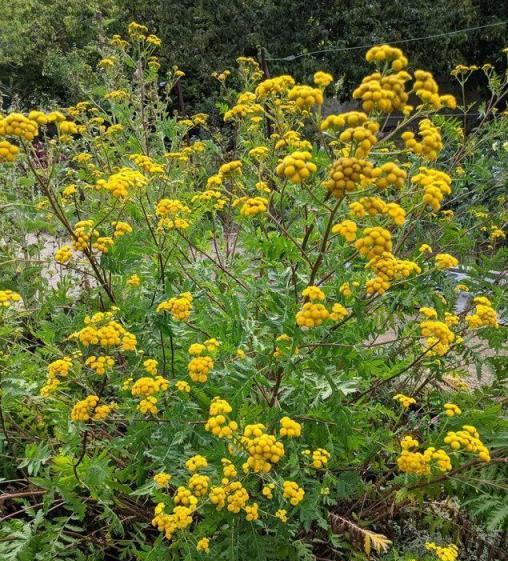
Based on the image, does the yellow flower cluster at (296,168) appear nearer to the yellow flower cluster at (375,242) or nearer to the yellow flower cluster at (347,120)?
the yellow flower cluster at (347,120)

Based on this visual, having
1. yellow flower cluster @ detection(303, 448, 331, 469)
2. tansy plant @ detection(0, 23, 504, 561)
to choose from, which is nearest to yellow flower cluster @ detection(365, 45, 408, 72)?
tansy plant @ detection(0, 23, 504, 561)

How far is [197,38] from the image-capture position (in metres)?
12.9

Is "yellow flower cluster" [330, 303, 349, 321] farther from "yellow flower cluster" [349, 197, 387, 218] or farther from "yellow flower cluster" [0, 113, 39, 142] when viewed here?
"yellow flower cluster" [0, 113, 39, 142]

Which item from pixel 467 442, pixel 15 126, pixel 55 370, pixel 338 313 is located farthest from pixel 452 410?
pixel 15 126

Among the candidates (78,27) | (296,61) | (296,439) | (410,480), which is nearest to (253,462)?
(296,439)

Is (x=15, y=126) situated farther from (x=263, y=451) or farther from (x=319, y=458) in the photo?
(x=319, y=458)

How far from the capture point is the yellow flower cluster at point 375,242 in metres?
1.55

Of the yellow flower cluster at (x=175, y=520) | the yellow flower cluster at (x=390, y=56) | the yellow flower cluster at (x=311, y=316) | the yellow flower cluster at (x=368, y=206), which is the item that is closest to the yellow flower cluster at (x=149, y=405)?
the yellow flower cluster at (x=175, y=520)

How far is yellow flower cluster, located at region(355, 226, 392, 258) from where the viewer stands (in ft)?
5.09

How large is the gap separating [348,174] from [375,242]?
0.80ft

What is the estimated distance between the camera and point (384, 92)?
1426mm

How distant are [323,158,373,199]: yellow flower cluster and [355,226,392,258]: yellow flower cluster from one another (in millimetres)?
185

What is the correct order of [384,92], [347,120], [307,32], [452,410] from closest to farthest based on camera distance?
1. [384,92]
2. [347,120]
3. [452,410]
4. [307,32]

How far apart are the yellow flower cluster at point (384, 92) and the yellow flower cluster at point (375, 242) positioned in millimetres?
340
